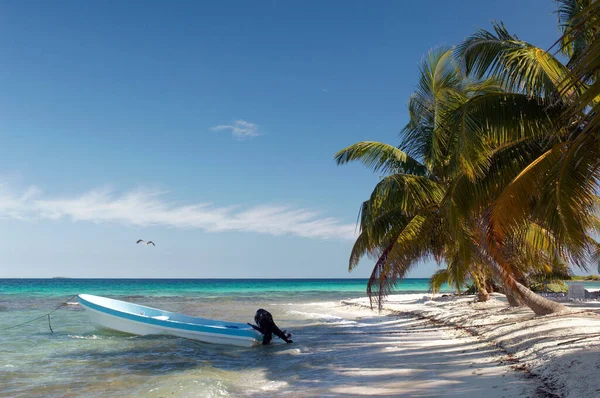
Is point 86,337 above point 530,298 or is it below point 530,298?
below

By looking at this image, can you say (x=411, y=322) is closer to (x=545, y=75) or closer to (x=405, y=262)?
(x=405, y=262)

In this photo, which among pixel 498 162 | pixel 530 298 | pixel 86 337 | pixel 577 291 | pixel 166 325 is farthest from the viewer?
pixel 577 291

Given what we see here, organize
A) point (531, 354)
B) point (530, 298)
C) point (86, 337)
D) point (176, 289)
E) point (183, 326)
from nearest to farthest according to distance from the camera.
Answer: point (531, 354)
point (530, 298)
point (183, 326)
point (86, 337)
point (176, 289)

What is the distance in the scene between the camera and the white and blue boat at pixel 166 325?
13188 mm

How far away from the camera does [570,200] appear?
→ 6719 millimetres

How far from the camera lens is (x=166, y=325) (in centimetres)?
1425

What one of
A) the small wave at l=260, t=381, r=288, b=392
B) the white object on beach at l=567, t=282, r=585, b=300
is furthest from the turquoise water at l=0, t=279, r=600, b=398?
the white object on beach at l=567, t=282, r=585, b=300

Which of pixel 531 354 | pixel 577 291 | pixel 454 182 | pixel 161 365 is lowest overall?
pixel 161 365

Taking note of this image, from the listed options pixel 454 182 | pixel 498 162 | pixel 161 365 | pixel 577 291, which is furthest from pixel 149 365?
pixel 577 291

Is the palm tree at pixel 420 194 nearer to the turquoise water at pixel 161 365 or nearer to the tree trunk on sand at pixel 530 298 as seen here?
the tree trunk on sand at pixel 530 298

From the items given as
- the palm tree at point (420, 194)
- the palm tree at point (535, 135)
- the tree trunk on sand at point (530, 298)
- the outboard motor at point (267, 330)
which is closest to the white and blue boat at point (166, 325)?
the outboard motor at point (267, 330)

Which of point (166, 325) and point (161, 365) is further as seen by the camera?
point (166, 325)

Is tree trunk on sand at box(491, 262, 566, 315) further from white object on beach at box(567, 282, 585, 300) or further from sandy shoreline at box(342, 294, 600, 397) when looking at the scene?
white object on beach at box(567, 282, 585, 300)

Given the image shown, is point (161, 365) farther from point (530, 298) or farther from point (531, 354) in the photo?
point (530, 298)
